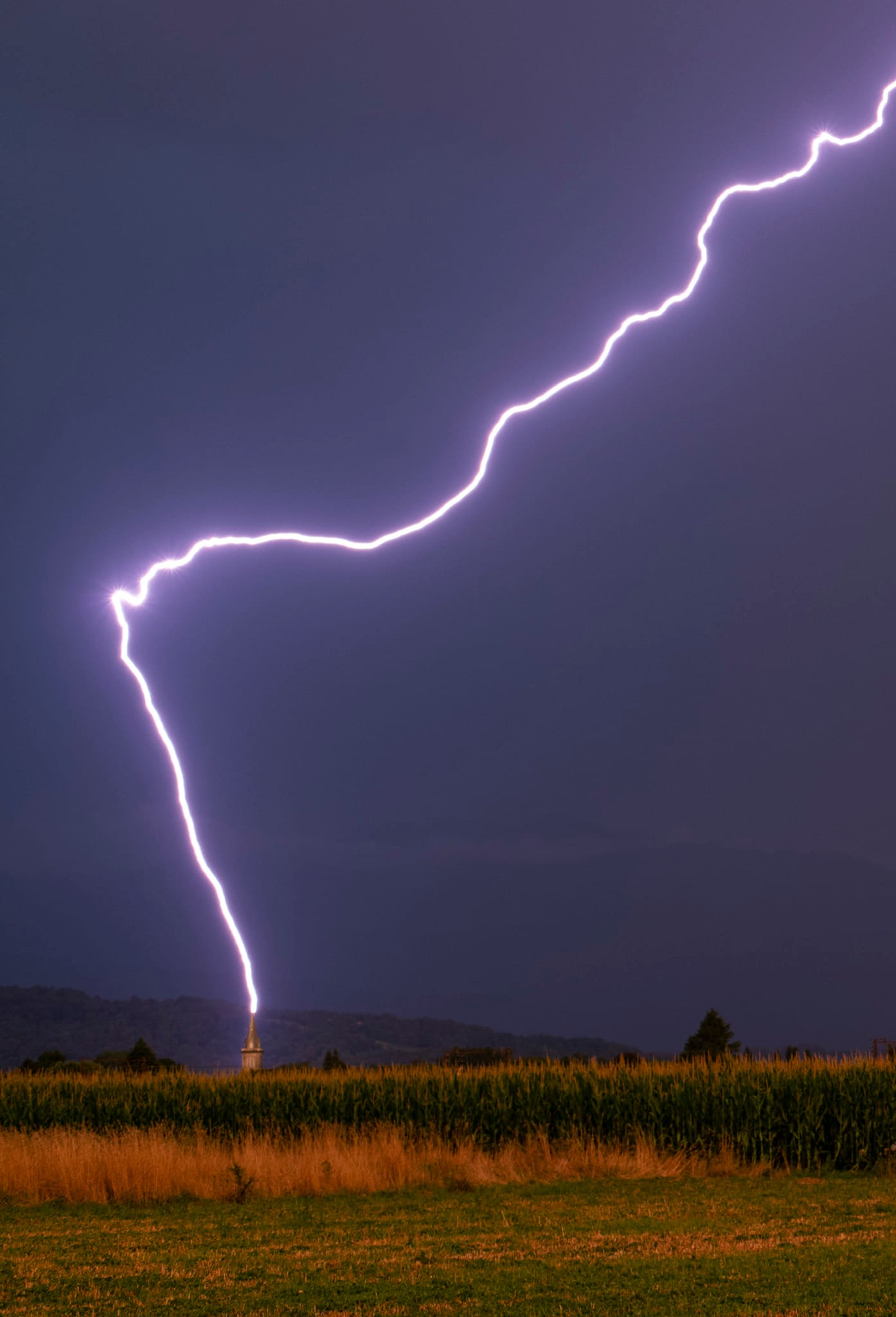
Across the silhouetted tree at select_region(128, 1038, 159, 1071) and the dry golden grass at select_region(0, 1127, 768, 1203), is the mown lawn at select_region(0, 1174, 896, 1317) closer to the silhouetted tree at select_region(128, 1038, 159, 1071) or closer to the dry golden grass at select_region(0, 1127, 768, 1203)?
the dry golden grass at select_region(0, 1127, 768, 1203)

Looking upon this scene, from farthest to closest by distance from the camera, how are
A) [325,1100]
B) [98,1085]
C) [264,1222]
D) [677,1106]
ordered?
[98,1085]
[325,1100]
[677,1106]
[264,1222]

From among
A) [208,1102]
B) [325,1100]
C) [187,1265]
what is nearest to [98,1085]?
[208,1102]

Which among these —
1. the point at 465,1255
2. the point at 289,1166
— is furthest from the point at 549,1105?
the point at 465,1255

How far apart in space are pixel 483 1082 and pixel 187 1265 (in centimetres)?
1135

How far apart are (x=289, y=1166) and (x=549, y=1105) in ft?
18.2

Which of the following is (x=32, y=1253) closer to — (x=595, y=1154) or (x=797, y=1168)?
(x=595, y=1154)

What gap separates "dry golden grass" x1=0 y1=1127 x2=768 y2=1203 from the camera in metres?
14.3

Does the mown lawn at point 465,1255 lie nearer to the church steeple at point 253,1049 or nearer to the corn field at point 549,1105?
the corn field at point 549,1105

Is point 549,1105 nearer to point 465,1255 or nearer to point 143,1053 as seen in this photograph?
point 465,1255

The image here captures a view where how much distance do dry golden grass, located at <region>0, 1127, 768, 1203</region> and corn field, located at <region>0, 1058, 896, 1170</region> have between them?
0.94 meters

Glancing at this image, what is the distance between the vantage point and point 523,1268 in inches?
339

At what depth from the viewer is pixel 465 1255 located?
9.34 metres

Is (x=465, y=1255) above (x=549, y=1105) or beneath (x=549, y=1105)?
above

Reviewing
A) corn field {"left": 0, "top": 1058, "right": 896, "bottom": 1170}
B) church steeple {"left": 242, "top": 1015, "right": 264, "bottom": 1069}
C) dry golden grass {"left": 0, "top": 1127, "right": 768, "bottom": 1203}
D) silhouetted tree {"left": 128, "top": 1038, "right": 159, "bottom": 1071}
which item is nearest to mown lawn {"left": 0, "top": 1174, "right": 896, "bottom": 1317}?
dry golden grass {"left": 0, "top": 1127, "right": 768, "bottom": 1203}
